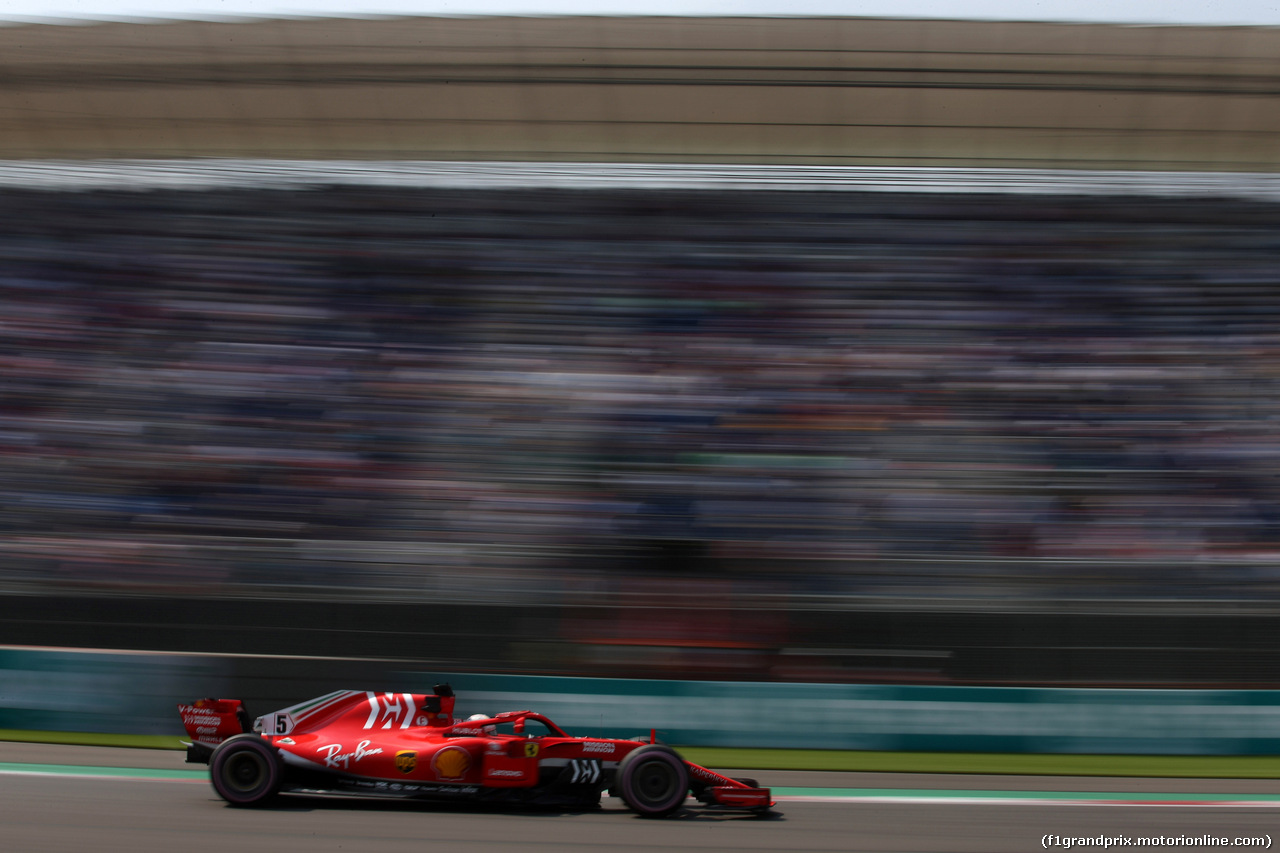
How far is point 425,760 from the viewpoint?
206 inches

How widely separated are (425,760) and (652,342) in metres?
A: 6.70

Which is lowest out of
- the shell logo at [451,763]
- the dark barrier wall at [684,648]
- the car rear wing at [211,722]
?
the shell logo at [451,763]

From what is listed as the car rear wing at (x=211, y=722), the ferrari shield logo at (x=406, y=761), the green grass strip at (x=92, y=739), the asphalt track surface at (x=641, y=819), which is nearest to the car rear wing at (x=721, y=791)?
A: the asphalt track surface at (x=641, y=819)

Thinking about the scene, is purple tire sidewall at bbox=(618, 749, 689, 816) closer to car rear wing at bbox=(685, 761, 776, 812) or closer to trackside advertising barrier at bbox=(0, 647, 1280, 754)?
car rear wing at bbox=(685, 761, 776, 812)

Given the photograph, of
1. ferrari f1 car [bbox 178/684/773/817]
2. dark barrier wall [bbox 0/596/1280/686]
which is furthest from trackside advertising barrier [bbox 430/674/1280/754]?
ferrari f1 car [bbox 178/684/773/817]

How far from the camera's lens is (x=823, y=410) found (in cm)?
1042

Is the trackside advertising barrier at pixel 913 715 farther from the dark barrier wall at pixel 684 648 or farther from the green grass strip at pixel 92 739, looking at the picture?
the green grass strip at pixel 92 739

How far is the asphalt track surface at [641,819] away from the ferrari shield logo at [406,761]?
26cm

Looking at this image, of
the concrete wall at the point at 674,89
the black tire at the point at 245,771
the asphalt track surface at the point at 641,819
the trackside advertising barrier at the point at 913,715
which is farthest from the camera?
the concrete wall at the point at 674,89

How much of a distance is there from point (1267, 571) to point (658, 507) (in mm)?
5512

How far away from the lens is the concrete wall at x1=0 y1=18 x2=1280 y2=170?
1190 centimetres

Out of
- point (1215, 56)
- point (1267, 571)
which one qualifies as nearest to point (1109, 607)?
point (1267, 571)

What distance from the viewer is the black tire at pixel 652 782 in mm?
5277

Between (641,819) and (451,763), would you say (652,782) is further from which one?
(451,763)
